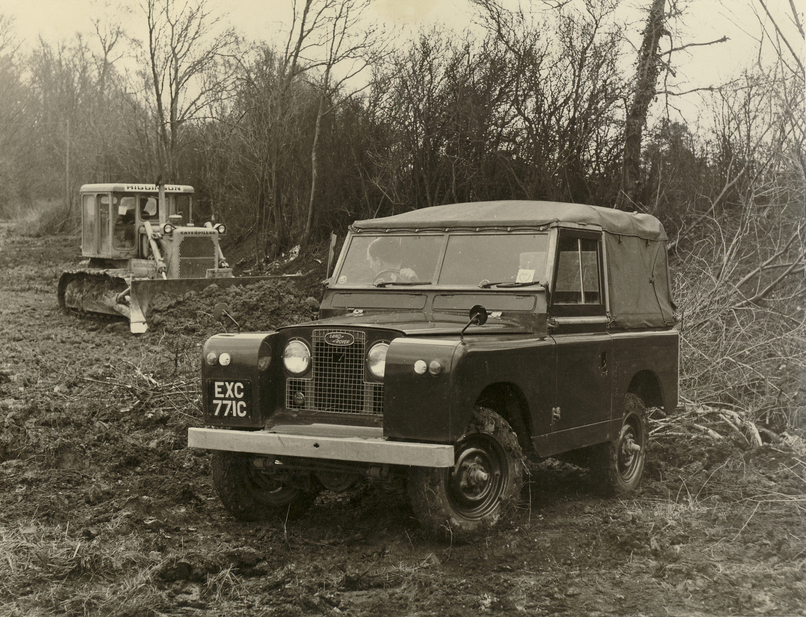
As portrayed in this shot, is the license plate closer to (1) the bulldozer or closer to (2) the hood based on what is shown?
(2) the hood

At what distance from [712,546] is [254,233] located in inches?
741

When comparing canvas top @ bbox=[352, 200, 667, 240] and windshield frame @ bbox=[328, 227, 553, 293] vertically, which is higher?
canvas top @ bbox=[352, 200, 667, 240]

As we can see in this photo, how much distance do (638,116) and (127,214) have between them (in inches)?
393

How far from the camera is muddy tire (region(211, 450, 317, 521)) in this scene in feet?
19.6

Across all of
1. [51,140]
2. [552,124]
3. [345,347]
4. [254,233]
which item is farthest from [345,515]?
[51,140]

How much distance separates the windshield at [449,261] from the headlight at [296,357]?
95 cm

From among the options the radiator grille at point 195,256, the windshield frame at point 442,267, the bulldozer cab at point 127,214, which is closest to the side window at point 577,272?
the windshield frame at point 442,267

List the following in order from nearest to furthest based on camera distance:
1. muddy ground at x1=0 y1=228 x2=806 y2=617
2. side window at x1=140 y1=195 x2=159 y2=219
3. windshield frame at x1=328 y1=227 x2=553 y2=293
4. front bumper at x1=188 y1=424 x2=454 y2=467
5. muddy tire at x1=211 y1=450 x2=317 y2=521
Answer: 1. muddy ground at x1=0 y1=228 x2=806 y2=617
2. front bumper at x1=188 y1=424 x2=454 y2=467
3. muddy tire at x1=211 y1=450 x2=317 y2=521
4. windshield frame at x1=328 y1=227 x2=553 y2=293
5. side window at x1=140 y1=195 x2=159 y2=219

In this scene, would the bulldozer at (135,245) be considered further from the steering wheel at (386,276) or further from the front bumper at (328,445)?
the front bumper at (328,445)

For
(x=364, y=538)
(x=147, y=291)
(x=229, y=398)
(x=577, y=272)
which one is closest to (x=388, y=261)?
(x=577, y=272)

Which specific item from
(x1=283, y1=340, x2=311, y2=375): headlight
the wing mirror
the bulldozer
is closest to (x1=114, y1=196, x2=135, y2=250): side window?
the bulldozer

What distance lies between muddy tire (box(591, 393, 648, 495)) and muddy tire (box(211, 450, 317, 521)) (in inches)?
83.5

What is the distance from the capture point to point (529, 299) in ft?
20.4

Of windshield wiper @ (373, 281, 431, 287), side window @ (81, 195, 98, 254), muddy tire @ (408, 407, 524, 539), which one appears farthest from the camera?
side window @ (81, 195, 98, 254)
